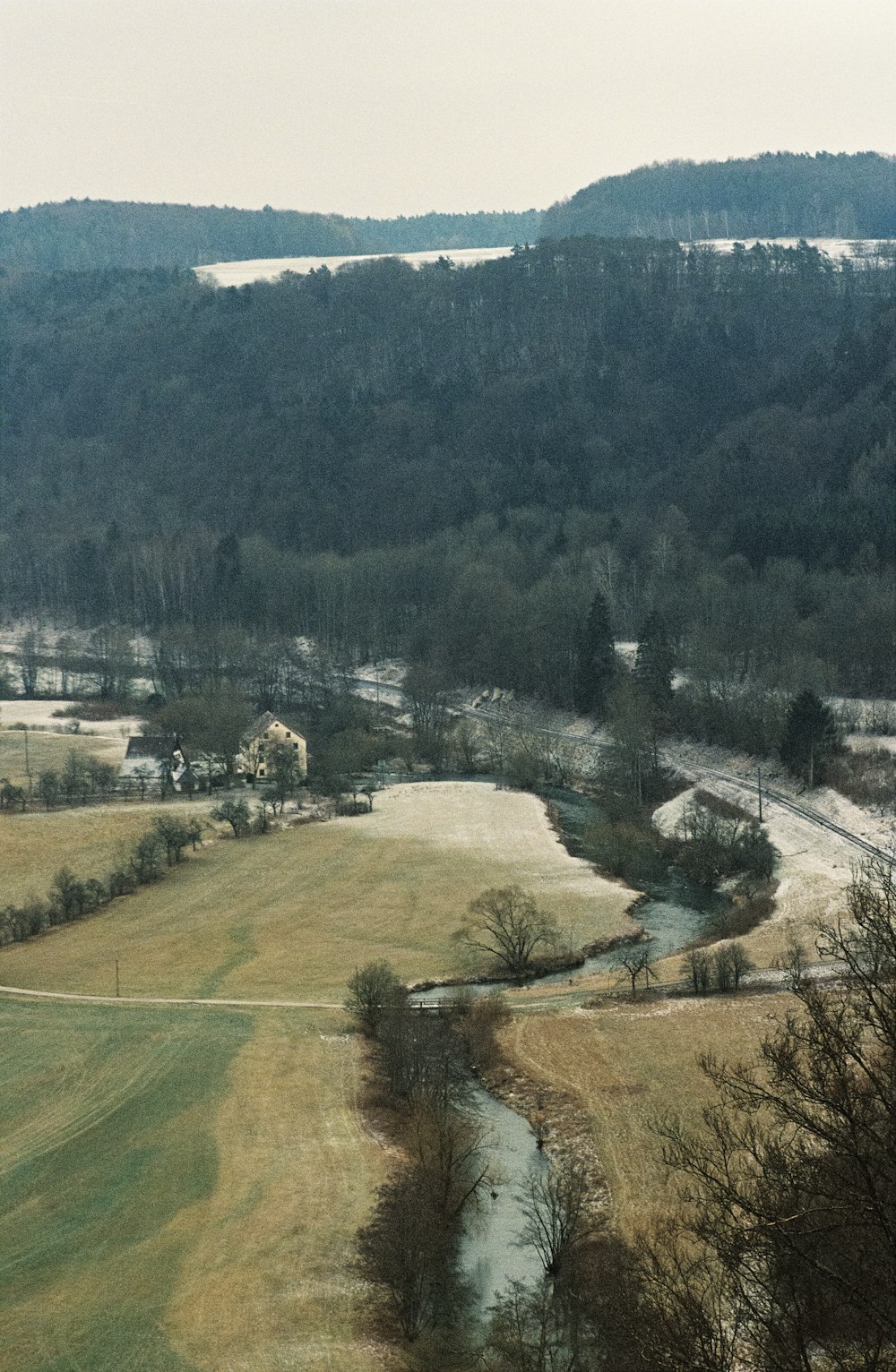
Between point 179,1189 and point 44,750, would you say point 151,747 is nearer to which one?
point 44,750

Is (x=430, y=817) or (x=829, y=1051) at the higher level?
(x=829, y=1051)

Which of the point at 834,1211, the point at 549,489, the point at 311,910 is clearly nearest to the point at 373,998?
the point at 311,910

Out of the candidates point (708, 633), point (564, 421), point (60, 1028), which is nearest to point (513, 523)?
point (564, 421)

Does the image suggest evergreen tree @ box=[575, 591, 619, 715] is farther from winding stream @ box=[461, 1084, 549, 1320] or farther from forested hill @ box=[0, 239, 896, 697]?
winding stream @ box=[461, 1084, 549, 1320]

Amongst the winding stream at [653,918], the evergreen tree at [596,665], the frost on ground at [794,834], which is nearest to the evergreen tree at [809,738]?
the frost on ground at [794,834]

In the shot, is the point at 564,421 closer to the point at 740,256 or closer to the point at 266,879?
the point at 740,256

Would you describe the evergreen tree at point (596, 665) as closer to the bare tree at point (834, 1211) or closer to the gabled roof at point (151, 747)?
the gabled roof at point (151, 747)
